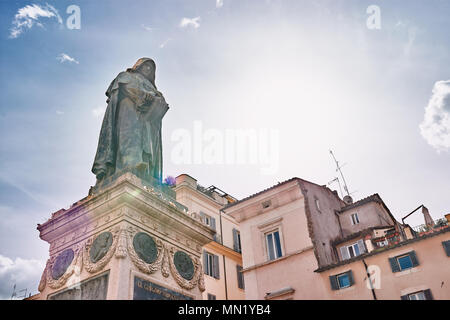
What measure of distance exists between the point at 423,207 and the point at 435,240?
9684 mm

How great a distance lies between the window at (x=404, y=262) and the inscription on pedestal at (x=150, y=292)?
17751 mm

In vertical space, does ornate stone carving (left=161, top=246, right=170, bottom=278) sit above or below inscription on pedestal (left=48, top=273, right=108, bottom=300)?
above

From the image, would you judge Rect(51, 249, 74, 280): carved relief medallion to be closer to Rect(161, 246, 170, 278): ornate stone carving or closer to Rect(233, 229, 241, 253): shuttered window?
Rect(161, 246, 170, 278): ornate stone carving

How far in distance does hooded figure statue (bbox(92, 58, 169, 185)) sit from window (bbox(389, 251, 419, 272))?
16822mm

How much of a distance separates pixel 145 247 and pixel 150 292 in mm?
764

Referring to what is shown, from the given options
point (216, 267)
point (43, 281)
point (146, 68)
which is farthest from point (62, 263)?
point (216, 267)

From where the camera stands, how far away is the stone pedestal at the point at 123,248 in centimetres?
690

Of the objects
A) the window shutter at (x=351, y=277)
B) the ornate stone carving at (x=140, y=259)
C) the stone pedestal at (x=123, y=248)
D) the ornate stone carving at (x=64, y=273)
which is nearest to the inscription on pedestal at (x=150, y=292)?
the stone pedestal at (x=123, y=248)

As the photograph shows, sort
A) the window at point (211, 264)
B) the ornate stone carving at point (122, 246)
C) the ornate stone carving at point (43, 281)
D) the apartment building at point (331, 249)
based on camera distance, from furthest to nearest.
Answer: the window at point (211, 264) → the apartment building at point (331, 249) → the ornate stone carving at point (43, 281) → the ornate stone carving at point (122, 246)

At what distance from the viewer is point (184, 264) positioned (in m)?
8.01

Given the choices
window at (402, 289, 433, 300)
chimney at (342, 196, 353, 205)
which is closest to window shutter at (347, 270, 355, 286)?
window at (402, 289, 433, 300)

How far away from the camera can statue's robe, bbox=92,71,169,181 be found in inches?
353

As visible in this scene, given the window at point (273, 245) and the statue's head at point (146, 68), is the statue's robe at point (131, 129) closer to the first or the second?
the statue's head at point (146, 68)
